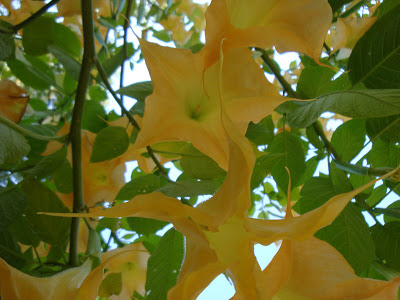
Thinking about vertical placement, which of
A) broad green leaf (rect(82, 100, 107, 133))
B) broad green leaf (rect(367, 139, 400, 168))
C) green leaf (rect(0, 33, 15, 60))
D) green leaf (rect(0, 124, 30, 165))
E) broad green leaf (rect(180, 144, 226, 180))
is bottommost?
broad green leaf (rect(367, 139, 400, 168))

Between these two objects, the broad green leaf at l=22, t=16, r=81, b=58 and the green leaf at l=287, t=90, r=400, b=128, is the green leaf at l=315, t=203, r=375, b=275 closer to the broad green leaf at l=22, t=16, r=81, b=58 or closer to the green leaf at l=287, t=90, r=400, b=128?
the green leaf at l=287, t=90, r=400, b=128

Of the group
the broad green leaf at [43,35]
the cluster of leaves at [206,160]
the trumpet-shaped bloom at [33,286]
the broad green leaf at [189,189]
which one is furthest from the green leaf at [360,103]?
the broad green leaf at [43,35]

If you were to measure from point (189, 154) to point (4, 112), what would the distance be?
0.21m

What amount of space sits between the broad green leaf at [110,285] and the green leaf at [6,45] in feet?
0.94

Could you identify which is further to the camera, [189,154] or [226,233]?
[189,154]

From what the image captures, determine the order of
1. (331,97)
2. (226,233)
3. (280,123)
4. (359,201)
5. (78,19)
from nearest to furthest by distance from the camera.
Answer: (226,233) < (331,97) < (359,201) < (280,123) < (78,19)

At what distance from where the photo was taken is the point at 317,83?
17.1 inches

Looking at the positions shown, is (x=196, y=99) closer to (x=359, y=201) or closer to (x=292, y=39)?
(x=292, y=39)

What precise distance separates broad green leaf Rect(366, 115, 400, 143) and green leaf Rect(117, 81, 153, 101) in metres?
0.23

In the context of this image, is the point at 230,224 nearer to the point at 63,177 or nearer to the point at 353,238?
the point at 353,238

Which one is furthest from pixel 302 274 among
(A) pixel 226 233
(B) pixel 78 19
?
(B) pixel 78 19

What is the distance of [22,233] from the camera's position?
0.48 m

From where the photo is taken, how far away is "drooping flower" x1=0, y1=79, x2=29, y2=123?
44 cm

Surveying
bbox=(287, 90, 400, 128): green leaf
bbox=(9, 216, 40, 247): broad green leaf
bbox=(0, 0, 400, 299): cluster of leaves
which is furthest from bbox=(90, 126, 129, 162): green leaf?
bbox=(287, 90, 400, 128): green leaf
